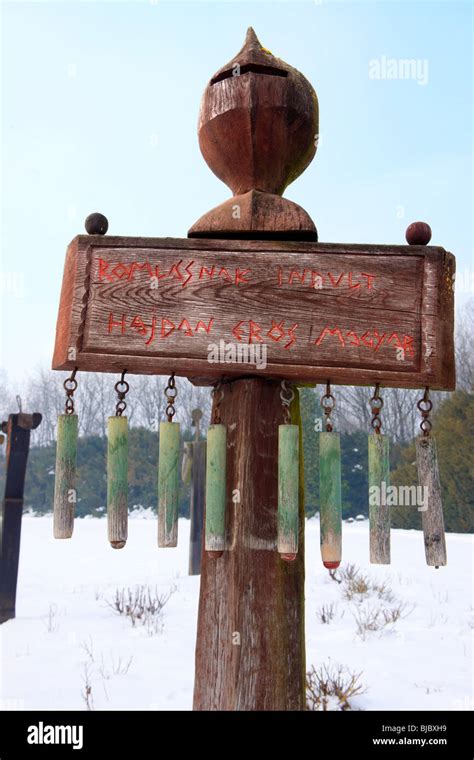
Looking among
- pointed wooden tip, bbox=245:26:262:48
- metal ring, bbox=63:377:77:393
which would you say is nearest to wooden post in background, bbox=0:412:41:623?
metal ring, bbox=63:377:77:393

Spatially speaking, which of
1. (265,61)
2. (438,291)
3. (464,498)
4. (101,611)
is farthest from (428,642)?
(464,498)

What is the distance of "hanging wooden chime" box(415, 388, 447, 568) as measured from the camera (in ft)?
6.40

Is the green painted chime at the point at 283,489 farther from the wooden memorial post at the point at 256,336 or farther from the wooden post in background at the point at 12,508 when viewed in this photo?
the wooden post in background at the point at 12,508

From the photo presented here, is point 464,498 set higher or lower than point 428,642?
higher

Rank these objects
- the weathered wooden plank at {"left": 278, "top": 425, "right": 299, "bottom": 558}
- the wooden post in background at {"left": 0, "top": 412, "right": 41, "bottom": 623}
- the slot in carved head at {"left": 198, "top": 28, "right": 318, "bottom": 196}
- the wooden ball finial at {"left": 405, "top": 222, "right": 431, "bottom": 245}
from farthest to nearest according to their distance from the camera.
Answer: the wooden post in background at {"left": 0, "top": 412, "right": 41, "bottom": 623}
the slot in carved head at {"left": 198, "top": 28, "right": 318, "bottom": 196}
the wooden ball finial at {"left": 405, "top": 222, "right": 431, "bottom": 245}
the weathered wooden plank at {"left": 278, "top": 425, "right": 299, "bottom": 558}

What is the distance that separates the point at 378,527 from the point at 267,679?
1.90ft

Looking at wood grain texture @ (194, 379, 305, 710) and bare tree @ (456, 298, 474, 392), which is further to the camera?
bare tree @ (456, 298, 474, 392)

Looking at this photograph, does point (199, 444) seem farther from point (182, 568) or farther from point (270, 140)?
point (270, 140)

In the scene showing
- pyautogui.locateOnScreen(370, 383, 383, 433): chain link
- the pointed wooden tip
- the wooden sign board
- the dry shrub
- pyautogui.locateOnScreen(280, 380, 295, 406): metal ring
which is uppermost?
the pointed wooden tip

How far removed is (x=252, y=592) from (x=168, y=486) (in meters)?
0.42

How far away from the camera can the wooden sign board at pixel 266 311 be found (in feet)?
6.40

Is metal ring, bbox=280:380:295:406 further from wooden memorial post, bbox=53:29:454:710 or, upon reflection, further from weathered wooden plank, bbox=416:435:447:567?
weathered wooden plank, bbox=416:435:447:567

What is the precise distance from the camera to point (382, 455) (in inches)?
78.4

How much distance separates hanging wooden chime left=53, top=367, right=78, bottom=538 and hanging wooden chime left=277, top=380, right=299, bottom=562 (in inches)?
24.9
